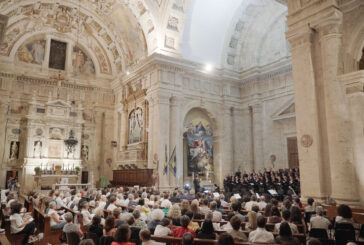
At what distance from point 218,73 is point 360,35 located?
1311 cm

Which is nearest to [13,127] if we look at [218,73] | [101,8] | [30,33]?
[30,33]

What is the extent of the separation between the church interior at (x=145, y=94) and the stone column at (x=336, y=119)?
870 centimetres

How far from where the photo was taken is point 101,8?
20703 mm

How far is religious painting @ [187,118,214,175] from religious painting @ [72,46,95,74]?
376 inches

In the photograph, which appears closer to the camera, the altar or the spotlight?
the altar

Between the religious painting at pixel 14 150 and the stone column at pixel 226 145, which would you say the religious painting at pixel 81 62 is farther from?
the stone column at pixel 226 145

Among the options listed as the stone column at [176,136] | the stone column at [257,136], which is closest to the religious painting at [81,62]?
the stone column at [176,136]

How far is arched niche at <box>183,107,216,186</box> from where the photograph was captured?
63.7 ft

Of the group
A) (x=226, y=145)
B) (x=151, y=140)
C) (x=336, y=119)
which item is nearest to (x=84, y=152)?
(x=151, y=140)

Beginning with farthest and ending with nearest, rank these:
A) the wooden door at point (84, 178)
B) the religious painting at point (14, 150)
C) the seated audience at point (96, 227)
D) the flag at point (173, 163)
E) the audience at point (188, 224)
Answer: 1. the wooden door at point (84, 178)
2. the religious painting at point (14, 150)
3. the flag at point (173, 163)
4. the seated audience at point (96, 227)
5. the audience at point (188, 224)

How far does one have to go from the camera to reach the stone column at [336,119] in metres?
7.61

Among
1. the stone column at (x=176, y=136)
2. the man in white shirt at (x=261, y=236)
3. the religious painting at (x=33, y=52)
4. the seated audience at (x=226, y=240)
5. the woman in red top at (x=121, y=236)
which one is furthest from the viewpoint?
the religious painting at (x=33, y=52)

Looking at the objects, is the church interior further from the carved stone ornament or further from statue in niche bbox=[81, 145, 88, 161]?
the carved stone ornament

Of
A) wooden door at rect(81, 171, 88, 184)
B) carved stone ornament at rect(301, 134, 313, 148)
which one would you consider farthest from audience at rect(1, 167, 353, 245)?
wooden door at rect(81, 171, 88, 184)
